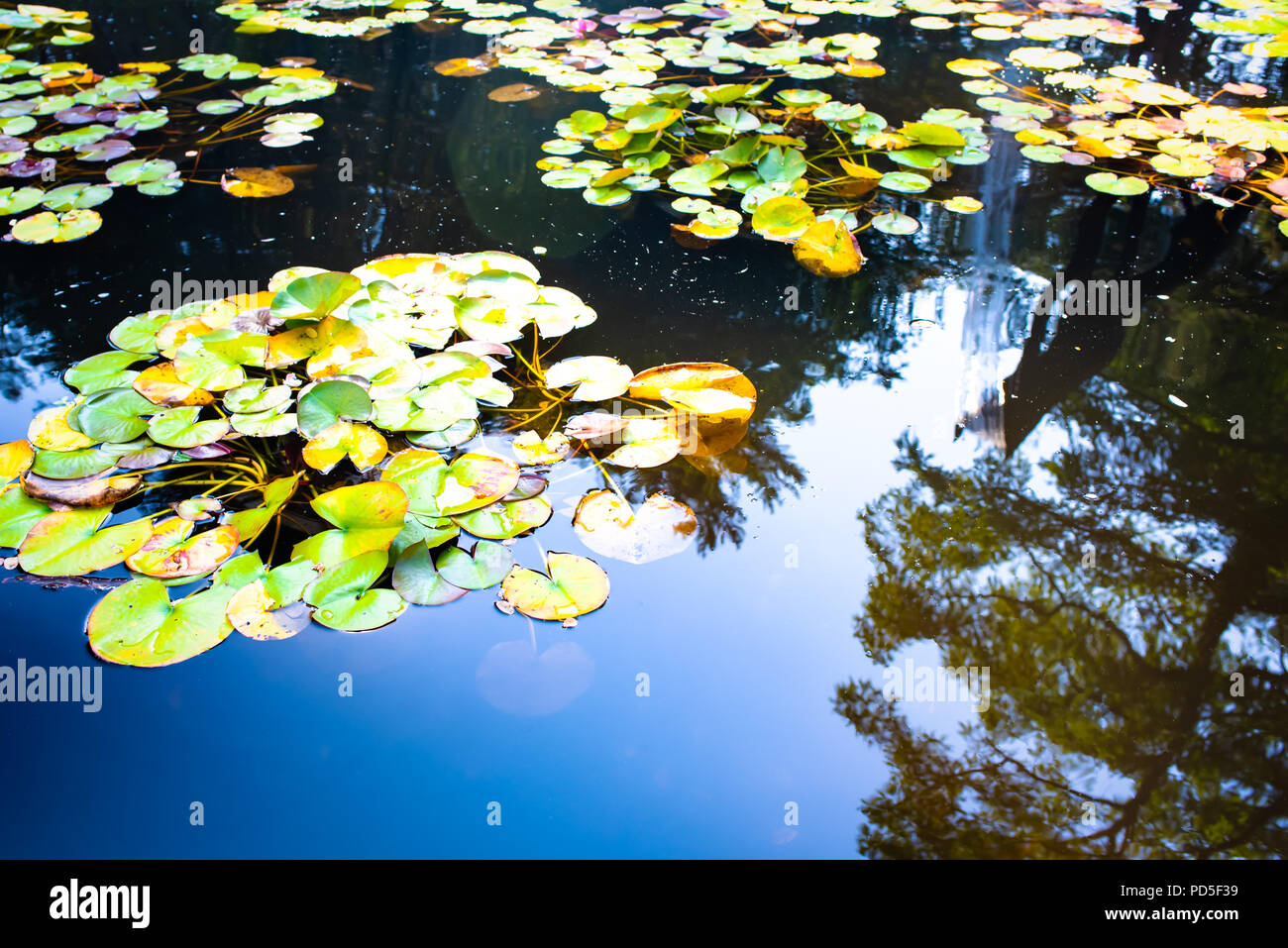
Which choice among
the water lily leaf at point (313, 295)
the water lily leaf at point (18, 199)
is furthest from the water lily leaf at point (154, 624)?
the water lily leaf at point (18, 199)

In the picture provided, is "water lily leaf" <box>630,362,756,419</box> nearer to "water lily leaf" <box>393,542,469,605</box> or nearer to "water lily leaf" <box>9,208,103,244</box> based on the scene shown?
"water lily leaf" <box>393,542,469,605</box>

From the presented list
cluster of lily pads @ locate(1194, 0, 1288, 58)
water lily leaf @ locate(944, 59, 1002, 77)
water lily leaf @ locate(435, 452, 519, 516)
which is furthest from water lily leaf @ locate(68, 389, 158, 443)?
cluster of lily pads @ locate(1194, 0, 1288, 58)

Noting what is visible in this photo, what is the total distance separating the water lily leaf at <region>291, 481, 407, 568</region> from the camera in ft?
4.44

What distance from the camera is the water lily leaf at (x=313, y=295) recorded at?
178 cm

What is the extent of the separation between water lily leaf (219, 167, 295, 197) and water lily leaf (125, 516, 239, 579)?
1485 millimetres

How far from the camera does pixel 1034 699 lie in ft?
4.14

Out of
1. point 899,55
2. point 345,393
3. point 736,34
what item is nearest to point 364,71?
point 736,34

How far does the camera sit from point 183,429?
1572mm

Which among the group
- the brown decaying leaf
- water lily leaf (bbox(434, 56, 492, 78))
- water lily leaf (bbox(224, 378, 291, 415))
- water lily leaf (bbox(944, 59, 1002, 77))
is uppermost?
water lily leaf (bbox(944, 59, 1002, 77))

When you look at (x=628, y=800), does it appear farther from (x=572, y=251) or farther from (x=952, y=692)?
(x=572, y=251)

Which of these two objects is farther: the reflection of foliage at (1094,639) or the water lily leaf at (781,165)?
the water lily leaf at (781,165)

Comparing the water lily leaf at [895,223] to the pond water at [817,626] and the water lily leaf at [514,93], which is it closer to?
the pond water at [817,626]

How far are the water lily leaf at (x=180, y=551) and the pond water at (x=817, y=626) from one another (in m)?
0.12
